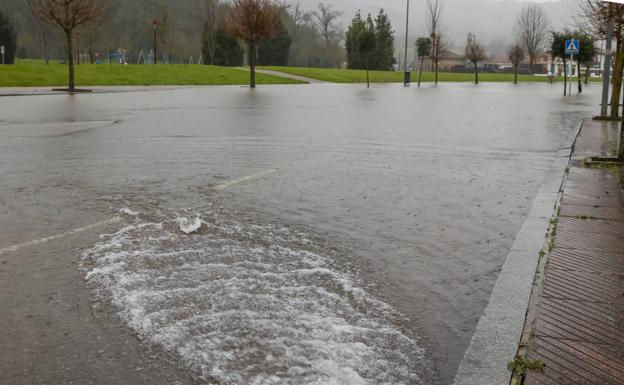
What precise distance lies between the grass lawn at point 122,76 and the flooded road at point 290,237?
27474mm

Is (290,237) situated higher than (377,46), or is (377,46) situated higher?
(377,46)

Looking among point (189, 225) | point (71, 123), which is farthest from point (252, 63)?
point (189, 225)

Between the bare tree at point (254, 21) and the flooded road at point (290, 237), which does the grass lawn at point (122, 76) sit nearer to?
the bare tree at point (254, 21)

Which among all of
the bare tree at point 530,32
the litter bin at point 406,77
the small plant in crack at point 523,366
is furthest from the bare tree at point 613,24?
the bare tree at point 530,32

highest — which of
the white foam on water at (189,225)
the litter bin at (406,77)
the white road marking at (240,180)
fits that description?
the litter bin at (406,77)

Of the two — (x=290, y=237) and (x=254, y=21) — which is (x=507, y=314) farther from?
(x=254, y=21)

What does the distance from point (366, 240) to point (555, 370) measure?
245cm

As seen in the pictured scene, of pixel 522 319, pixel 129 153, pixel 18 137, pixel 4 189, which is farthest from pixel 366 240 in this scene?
pixel 18 137

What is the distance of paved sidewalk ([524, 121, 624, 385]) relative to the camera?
9.34 feet

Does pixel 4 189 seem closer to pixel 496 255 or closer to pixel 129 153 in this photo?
pixel 129 153

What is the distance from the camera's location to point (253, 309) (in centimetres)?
358

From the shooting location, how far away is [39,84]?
119 ft

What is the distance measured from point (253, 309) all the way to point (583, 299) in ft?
5.84

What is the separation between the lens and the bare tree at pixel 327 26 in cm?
11338
